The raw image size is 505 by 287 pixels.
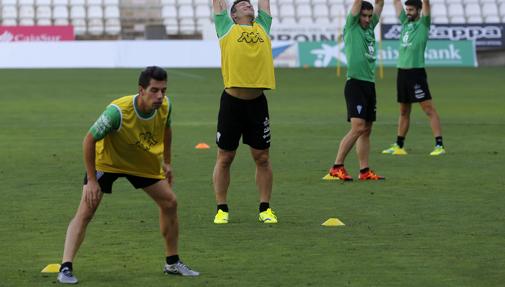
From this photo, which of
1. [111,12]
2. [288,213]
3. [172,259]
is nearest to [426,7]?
[288,213]

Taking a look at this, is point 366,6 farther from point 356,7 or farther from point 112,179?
point 112,179

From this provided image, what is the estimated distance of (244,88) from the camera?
10836 mm

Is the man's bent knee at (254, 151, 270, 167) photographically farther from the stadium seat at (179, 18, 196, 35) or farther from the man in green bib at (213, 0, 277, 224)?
the stadium seat at (179, 18, 196, 35)

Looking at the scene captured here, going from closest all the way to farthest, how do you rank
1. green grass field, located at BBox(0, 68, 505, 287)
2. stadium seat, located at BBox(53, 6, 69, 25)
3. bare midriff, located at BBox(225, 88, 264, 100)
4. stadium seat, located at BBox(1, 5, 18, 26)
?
green grass field, located at BBox(0, 68, 505, 287) < bare midriff, located at BBox(225, 88, 264, 100) < stadium seat, located at BBox(1, 5, 18, 26) < stadium seat, located at BBox(53, 6, 69, 25)

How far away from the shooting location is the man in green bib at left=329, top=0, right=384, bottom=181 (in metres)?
14.0

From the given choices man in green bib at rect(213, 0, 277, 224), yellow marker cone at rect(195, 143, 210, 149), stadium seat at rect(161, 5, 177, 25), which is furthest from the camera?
stadium seat at rect(161, 5, 177, 25)

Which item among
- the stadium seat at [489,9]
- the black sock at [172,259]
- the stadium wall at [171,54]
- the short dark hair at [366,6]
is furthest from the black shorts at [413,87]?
the stadium seat at [489,9]

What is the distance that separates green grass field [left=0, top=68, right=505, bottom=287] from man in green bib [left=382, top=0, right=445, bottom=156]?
0.36m

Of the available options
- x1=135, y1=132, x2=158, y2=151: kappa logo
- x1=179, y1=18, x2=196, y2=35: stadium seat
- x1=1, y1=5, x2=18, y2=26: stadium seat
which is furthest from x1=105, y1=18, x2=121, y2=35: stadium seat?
x1=135, y1=132, x2=158, y2=151: kappa logo

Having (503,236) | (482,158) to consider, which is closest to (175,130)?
(482,158)

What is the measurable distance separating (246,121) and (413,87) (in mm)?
6737

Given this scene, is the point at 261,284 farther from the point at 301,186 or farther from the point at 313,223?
the point at 301,186

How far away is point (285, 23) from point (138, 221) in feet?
117

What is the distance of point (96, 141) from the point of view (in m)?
Result: 8.11
